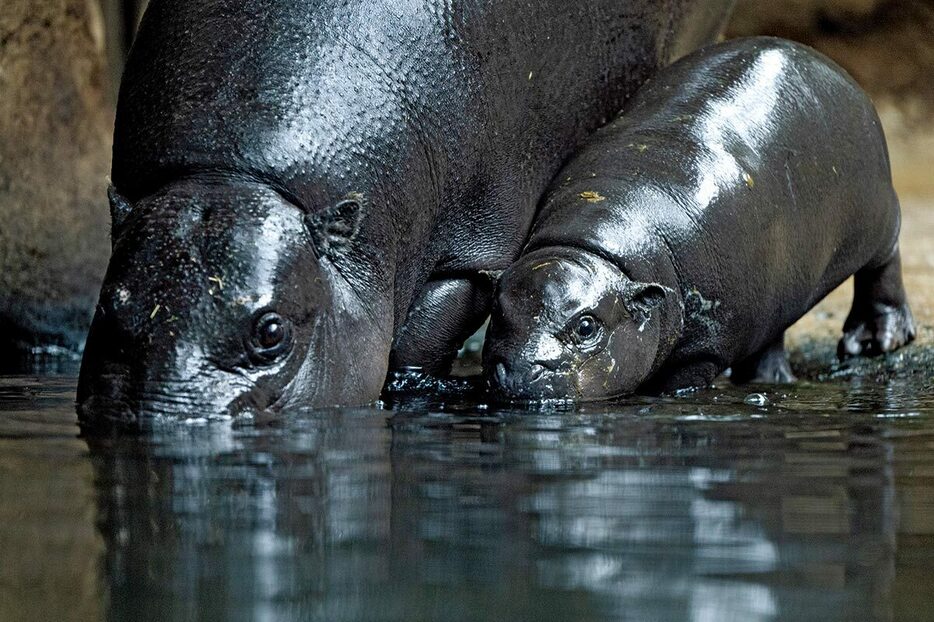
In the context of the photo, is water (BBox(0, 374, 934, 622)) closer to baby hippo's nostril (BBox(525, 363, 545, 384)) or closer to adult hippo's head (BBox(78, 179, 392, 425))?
adult hippo's head (BBox(78, 179, 392, 425))

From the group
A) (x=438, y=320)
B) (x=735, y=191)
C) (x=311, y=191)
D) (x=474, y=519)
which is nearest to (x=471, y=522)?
(x=474, y=519)

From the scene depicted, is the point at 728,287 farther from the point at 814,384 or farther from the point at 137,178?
the point at 137,178

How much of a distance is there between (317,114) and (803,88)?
2.29 meters

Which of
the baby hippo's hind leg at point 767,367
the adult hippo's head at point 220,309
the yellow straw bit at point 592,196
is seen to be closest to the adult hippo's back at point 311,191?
the adult hippo's head at point 220,309

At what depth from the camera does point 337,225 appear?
441cm

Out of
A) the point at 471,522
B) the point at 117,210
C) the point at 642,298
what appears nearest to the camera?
the point at 471,522

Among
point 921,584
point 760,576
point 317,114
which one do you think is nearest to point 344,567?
point 760,576

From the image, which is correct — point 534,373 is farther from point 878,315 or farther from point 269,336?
point 878,315

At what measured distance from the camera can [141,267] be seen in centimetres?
409

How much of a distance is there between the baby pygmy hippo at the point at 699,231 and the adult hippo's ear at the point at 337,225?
67 centimetres

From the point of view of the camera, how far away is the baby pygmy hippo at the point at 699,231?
482 centimetres

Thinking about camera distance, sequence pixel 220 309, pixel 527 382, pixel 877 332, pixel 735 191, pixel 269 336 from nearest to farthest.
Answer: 1. pixel 220 309
2. pixel 269 336
3. pixel 527 382
4. pixel 735 191
5. pixel 877 332

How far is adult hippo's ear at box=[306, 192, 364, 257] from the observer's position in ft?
14.3

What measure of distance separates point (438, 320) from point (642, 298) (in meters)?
0.83
